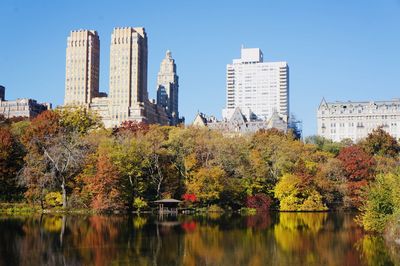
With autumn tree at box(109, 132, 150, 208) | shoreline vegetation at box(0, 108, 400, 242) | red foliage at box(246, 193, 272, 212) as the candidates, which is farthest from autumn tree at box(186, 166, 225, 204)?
autumn tree at box(109, 132, 150, 208)

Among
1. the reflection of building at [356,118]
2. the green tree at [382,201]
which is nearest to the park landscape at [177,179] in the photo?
the green tree at [382,201]

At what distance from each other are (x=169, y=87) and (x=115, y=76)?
1882 inches

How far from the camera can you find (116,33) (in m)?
138

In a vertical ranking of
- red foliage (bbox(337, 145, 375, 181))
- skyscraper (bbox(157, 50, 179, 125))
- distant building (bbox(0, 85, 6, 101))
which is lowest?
red foliage (bbox(337, 145, 375, 181))

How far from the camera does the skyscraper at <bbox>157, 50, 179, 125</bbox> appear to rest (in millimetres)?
178250

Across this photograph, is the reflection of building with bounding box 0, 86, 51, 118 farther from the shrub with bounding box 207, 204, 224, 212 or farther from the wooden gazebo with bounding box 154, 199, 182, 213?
the wooden gazebo with bounding box 154, 199, 182, 213

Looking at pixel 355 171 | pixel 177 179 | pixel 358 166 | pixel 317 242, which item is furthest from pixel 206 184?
pixel 317 242

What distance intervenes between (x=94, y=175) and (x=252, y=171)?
1679cm

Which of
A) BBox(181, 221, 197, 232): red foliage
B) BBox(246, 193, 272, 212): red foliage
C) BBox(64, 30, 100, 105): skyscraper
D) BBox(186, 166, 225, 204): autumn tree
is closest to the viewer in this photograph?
BBox(181, 221, 197, 232): red foliage

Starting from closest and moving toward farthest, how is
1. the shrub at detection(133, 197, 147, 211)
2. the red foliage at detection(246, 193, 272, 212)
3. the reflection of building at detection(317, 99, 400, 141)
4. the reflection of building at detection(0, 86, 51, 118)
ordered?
the shrub at detection(133, 197, 147, 211) → the red foliage at detection(246, 193, 272, 212) → the reflection of building at detection(0, 86, 51, 118) → the reflection of building at detection(317, 99, 400, 141)

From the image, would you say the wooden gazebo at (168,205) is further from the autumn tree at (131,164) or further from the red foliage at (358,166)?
the red foliage at (358,166)

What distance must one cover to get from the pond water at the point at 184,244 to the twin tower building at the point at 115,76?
3778 inches

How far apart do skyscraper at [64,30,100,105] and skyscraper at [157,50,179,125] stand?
3482 cm

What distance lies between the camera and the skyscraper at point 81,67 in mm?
139125
